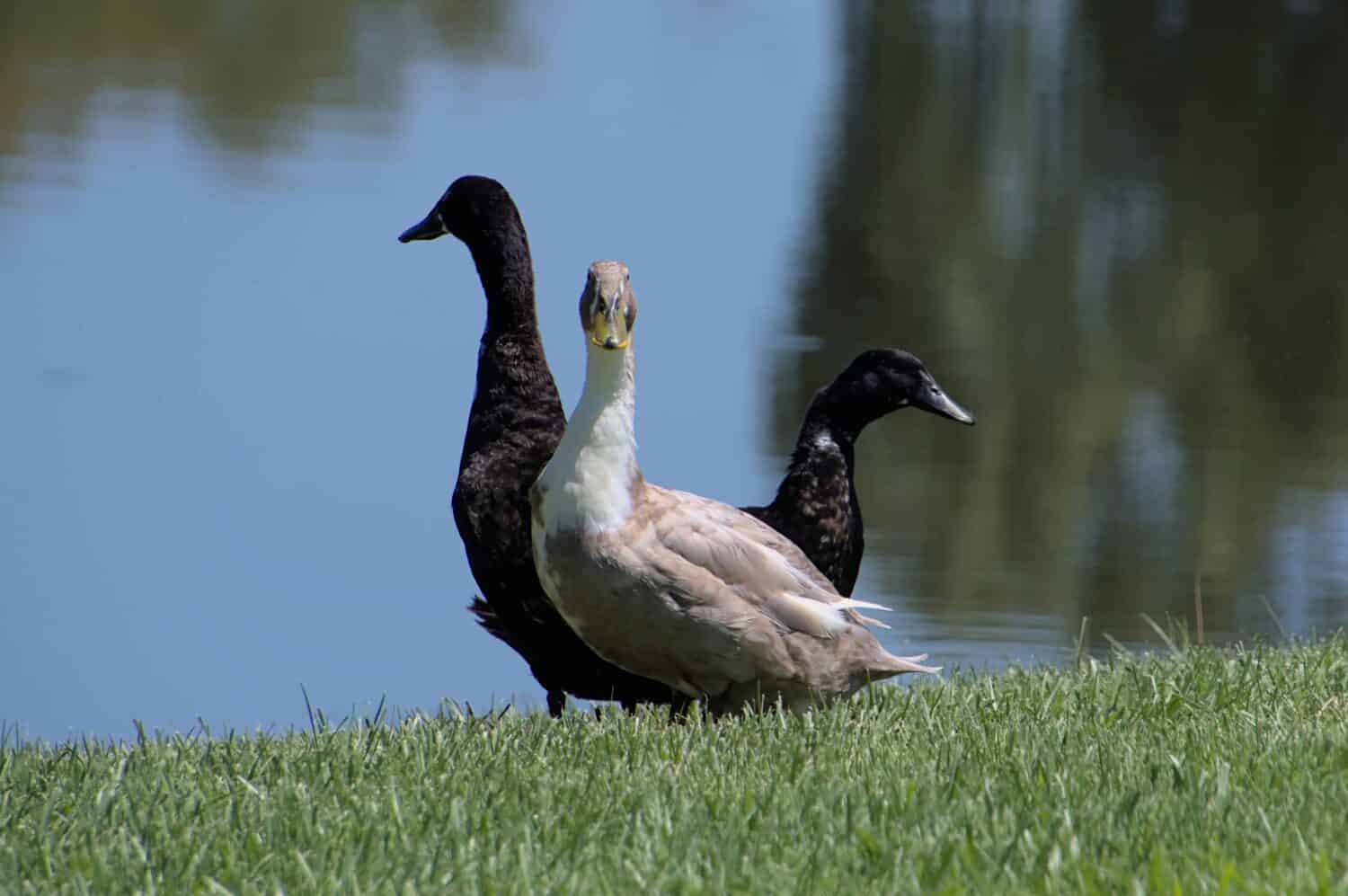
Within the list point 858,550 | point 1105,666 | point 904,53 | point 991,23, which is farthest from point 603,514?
point 991,23

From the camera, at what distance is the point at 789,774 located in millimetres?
5031

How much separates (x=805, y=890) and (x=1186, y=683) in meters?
2.77

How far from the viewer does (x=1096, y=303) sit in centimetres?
2178

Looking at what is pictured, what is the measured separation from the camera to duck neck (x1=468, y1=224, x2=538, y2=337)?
21.6 ft

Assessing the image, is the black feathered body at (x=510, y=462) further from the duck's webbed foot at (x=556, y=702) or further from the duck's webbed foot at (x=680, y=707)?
the duck's webbed foot at (x=680, y=707)

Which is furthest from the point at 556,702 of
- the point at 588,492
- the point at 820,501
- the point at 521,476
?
the point at 588,492

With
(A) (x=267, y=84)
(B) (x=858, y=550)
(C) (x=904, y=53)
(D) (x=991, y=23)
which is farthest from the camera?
(D) (x=991, y=23)

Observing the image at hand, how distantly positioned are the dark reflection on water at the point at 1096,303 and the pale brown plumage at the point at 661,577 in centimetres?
587

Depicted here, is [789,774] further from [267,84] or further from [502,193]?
[267,84]

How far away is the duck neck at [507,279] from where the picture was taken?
259 inches

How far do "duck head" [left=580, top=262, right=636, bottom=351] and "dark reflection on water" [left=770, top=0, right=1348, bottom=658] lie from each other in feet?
20.5

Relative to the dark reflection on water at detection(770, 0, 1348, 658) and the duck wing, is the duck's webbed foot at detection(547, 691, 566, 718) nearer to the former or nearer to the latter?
the duck wing

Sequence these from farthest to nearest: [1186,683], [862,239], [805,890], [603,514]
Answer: [862,239]
[1186,683]
[603,514]
[805,890]

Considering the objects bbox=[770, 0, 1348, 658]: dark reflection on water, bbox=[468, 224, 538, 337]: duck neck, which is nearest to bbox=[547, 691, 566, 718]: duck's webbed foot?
bbox=[468, 224, 538, 337]: duck neck
